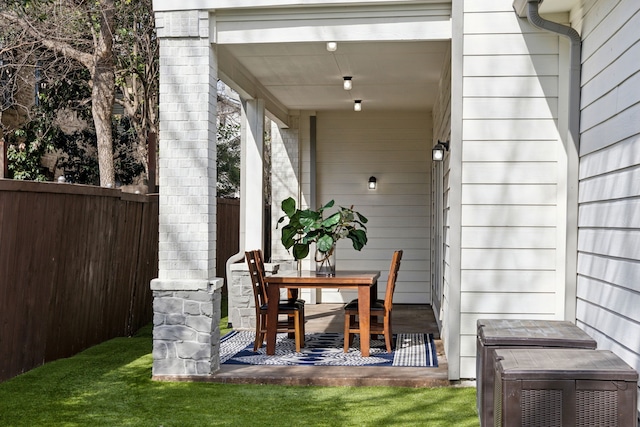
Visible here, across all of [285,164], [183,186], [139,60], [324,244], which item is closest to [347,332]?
[324,244]

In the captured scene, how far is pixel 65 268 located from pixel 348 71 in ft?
10.9

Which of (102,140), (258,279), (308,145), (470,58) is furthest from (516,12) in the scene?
(102,140)

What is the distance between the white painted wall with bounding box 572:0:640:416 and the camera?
13.1 ft

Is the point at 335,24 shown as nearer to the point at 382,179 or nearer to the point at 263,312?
the point at 263,312

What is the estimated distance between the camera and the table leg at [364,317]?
23.8 feet

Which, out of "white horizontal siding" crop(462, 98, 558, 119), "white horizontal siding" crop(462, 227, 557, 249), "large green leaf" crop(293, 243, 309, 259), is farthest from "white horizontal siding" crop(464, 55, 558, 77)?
"large green leaf" crop(293, 243, 309, 259)

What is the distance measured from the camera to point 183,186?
20.7ft

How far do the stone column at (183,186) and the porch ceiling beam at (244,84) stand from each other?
68cm

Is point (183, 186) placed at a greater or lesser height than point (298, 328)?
greater

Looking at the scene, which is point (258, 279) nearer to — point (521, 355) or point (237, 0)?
point (237, 0)

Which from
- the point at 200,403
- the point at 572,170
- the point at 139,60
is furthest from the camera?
the point at 139,60

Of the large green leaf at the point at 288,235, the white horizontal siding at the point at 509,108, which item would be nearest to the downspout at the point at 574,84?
the white horizontal siding at the point at 509,108

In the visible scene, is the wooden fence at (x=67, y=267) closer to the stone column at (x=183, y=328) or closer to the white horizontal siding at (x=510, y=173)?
the stone column at (x=183, y=328)

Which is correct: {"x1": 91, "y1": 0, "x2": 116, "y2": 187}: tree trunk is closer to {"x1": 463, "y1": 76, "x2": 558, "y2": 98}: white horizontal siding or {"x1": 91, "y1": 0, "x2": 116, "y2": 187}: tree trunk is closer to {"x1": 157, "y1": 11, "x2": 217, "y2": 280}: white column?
{"x1": 157, "y1": 11, "x2": 217, "y2": 280}: white column
